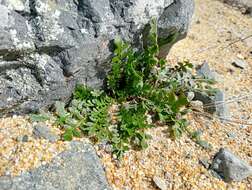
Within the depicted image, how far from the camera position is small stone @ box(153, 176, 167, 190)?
3.22 meters

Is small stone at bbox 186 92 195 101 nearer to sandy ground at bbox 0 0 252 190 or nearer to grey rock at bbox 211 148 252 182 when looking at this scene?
sandy ground at bbox 0 0 252 190

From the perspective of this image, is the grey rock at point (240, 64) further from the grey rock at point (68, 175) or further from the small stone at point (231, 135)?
the grey rock at point (68, 175)

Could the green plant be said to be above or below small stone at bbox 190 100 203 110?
above

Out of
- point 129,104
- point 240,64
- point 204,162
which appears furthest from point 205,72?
point 204,162

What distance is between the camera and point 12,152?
9.91 feet

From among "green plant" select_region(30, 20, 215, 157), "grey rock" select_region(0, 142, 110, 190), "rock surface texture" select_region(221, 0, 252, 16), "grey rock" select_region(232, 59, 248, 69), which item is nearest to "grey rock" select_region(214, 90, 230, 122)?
"green plant" select_region(30, 20, 215, 157)

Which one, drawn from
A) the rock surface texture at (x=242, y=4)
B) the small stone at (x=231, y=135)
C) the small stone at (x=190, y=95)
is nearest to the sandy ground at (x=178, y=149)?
the small stone at (x=231, y=135)

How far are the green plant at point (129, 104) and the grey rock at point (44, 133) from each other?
8cm

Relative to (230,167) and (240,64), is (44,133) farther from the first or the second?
(240,64)

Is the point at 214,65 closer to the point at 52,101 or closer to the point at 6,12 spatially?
the point at 52,101

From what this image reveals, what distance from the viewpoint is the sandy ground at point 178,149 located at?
3055mm

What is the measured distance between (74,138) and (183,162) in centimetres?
77

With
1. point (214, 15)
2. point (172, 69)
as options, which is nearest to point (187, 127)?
point (172, 69)

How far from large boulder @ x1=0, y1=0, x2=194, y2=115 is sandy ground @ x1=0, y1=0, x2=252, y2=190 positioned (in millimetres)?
245
